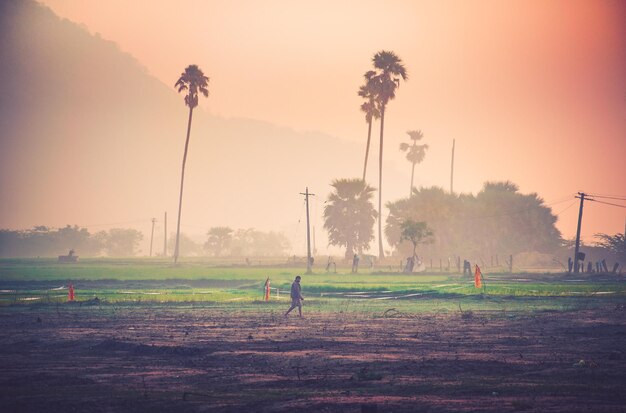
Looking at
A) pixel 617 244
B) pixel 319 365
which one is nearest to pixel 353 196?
pixel 617 244

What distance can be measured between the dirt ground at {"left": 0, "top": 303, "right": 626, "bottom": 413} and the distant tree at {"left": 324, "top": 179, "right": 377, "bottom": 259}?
103270mm

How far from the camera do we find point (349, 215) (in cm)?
14562

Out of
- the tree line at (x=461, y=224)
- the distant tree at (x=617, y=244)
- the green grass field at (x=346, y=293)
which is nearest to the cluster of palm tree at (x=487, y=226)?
the tree line at (x=461, y=224)

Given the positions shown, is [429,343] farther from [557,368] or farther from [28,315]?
[28,315]

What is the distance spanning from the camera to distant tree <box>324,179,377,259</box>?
145375 millimetres

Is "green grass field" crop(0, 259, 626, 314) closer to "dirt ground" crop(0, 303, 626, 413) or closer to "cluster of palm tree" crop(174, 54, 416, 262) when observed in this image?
"dirt ground" crop(0, 303, 626, 413)

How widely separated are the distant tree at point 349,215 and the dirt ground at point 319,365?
103 meters

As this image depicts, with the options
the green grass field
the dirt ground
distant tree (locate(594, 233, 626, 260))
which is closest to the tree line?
distant tree (locate(594, 233, 626, 260))

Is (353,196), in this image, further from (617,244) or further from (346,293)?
(346,293)

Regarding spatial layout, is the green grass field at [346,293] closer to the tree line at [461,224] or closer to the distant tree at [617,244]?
the distant tree at [617,244]

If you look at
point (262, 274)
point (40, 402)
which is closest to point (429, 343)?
point (40, 402)

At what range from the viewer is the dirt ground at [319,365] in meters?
20.3

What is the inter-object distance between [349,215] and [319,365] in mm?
119620

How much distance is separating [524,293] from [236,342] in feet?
111
